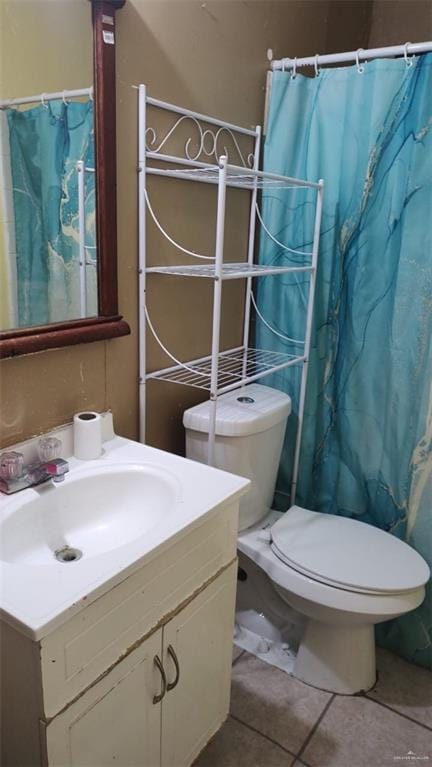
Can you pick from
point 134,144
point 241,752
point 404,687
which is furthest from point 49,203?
point 404,687

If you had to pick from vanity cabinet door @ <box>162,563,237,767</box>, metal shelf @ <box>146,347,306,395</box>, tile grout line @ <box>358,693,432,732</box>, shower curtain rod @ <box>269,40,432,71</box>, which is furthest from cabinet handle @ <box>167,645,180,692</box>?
shower curtain rod @ <box>269,40,432,71</box>

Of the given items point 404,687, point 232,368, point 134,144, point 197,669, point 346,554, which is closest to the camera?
point 197,669

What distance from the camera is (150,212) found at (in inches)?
57.5

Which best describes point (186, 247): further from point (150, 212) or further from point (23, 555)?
point (23, 555)

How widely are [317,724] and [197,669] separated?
0.59 meters

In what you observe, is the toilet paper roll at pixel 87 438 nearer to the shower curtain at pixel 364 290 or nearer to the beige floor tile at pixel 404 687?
the shower curtain at pixel 364 290

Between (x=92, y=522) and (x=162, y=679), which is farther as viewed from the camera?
(x=92, y=522)

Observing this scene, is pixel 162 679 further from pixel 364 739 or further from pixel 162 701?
pixel 364 739

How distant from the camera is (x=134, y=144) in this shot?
1374 millimetres

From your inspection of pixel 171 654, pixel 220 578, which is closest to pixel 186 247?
pixel 220 578

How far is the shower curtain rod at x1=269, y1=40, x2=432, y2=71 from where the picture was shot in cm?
158

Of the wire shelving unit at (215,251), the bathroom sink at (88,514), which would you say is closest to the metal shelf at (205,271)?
the wire shelving unit at (215,251)

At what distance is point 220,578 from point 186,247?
3.01ft

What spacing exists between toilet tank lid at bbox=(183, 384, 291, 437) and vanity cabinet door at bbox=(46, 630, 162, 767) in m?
0.64
